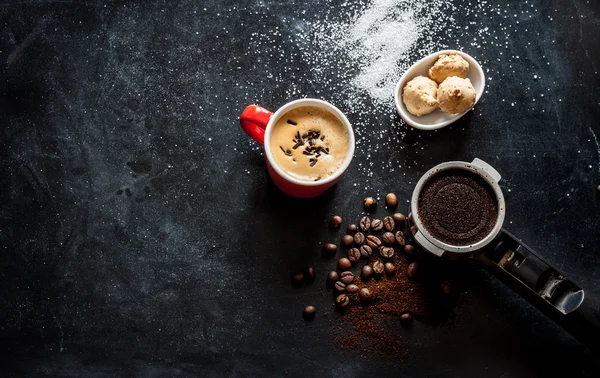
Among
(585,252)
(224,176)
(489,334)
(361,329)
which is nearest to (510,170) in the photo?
(585,252)

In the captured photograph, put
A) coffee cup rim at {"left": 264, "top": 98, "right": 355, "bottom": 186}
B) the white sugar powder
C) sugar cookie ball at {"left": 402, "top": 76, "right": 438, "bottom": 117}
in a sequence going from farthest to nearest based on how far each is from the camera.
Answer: the white sugar powder
sugar cookie ball at {"left": 402, "top": 76, "right": 438, "bottom": 117}
coffee cup rim at {"left": 264, "top": 98, "right": 355, "bottom": 186}

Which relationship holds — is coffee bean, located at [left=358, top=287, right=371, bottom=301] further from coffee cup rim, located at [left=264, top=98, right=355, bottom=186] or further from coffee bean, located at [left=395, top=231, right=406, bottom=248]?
coffee cup rim, located at [left=264, top=98, right=355, bottom=186]

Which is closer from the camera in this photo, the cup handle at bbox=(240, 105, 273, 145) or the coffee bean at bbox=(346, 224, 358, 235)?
the cup handle at bbox=(240, 105, 273, 145)

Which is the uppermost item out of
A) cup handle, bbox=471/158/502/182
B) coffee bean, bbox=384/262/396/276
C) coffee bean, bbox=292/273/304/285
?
cup handle, bbox=471/158/502/182

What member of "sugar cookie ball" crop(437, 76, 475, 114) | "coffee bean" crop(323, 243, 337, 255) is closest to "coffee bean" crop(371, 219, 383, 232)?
"coffee bean" crop(323, 243, 337, 255)

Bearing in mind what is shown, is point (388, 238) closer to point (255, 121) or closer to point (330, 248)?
point (330, 248)

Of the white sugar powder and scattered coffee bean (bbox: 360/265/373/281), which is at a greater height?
the white sugar powder
